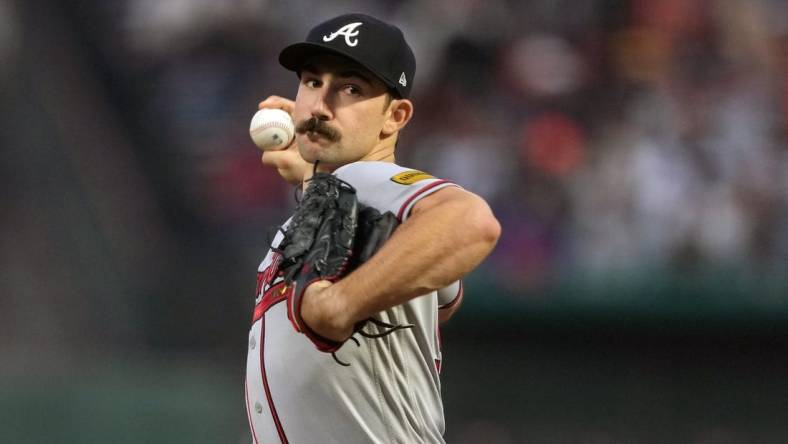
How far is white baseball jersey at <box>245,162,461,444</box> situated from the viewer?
2.25 metres

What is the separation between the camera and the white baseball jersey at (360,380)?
7.37 feet

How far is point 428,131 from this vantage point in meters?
6.99

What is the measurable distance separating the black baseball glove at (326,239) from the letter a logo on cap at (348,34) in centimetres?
43

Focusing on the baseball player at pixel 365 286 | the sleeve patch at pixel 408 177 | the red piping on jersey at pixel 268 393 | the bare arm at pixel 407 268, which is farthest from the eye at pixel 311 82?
the bare arm at pixel 407 268

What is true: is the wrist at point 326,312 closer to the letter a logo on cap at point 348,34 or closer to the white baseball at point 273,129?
the letter a logo on cap at point 348,34

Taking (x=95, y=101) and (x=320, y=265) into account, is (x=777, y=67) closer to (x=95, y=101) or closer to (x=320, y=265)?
(x=95, y=101)

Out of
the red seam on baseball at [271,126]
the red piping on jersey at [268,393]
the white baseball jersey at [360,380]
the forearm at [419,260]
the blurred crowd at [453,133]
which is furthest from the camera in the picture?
the blurred crowd at [453,133]

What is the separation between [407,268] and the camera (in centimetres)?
182

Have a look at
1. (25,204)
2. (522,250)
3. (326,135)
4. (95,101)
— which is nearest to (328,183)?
(326,135)

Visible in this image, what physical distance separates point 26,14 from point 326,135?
5.95 meters

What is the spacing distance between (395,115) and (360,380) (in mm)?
684

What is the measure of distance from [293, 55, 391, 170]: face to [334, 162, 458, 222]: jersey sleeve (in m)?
0.14

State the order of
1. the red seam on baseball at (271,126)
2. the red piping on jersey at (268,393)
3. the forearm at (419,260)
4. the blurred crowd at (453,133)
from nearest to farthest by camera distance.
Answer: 1. the forearm at (419,260)
2. the red piping on jersey at (268,393)
3. the red seam on baseball at (271,126)
4. the blurred crowd at (453,133)

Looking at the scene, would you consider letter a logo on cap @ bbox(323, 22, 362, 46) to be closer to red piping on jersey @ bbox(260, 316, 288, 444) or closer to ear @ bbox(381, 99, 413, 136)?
ear @ bbox(381, 99, 413, 136)
